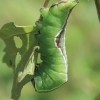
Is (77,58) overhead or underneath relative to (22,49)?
underneath

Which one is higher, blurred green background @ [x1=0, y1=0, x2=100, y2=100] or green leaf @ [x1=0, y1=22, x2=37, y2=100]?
green leaf @ [x1=0, y1=22, x2=37, y2=100]

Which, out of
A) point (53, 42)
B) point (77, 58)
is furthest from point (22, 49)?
point (77, 58)

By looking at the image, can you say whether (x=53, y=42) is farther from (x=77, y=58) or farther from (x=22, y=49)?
(x=77, y=58)

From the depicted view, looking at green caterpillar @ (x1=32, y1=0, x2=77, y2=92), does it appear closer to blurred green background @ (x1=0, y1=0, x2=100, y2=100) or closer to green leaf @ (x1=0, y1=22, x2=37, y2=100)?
green leaf @ (x1=0, y1=22, x2=37, y2=100)

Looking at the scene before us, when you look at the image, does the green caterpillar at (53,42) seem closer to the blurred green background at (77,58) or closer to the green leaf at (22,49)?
the green leaf at (22,49)

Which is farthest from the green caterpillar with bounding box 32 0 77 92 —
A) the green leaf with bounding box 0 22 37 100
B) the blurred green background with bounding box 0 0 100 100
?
the blurred green background with bounding box 0 0 100 100

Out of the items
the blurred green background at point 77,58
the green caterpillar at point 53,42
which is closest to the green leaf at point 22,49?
the green caterpillar at point 53,42
